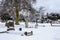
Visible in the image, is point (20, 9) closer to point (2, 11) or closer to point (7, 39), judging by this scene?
point (2, 11)

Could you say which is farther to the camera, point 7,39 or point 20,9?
point 20,9

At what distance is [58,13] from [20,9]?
21.6 meters

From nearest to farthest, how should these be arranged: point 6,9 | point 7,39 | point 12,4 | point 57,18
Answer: point 7,39, point 12,4, point 6,9, point 57,18

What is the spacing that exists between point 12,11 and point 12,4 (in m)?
3.24

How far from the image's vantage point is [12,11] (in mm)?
31906

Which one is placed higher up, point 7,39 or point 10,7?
point 10,7

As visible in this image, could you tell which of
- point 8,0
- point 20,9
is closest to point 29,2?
point 20,9

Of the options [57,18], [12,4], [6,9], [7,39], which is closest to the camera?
[7,39]

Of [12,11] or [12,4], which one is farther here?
[12,11]

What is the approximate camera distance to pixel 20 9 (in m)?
30.9

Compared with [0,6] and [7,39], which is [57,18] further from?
[7,39]

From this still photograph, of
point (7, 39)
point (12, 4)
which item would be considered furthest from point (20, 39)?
point (12, 4)

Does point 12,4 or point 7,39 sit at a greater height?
point 12,4

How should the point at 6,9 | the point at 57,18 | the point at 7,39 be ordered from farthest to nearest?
the point at 57,18, the point at 6,9, the point at 7,39
